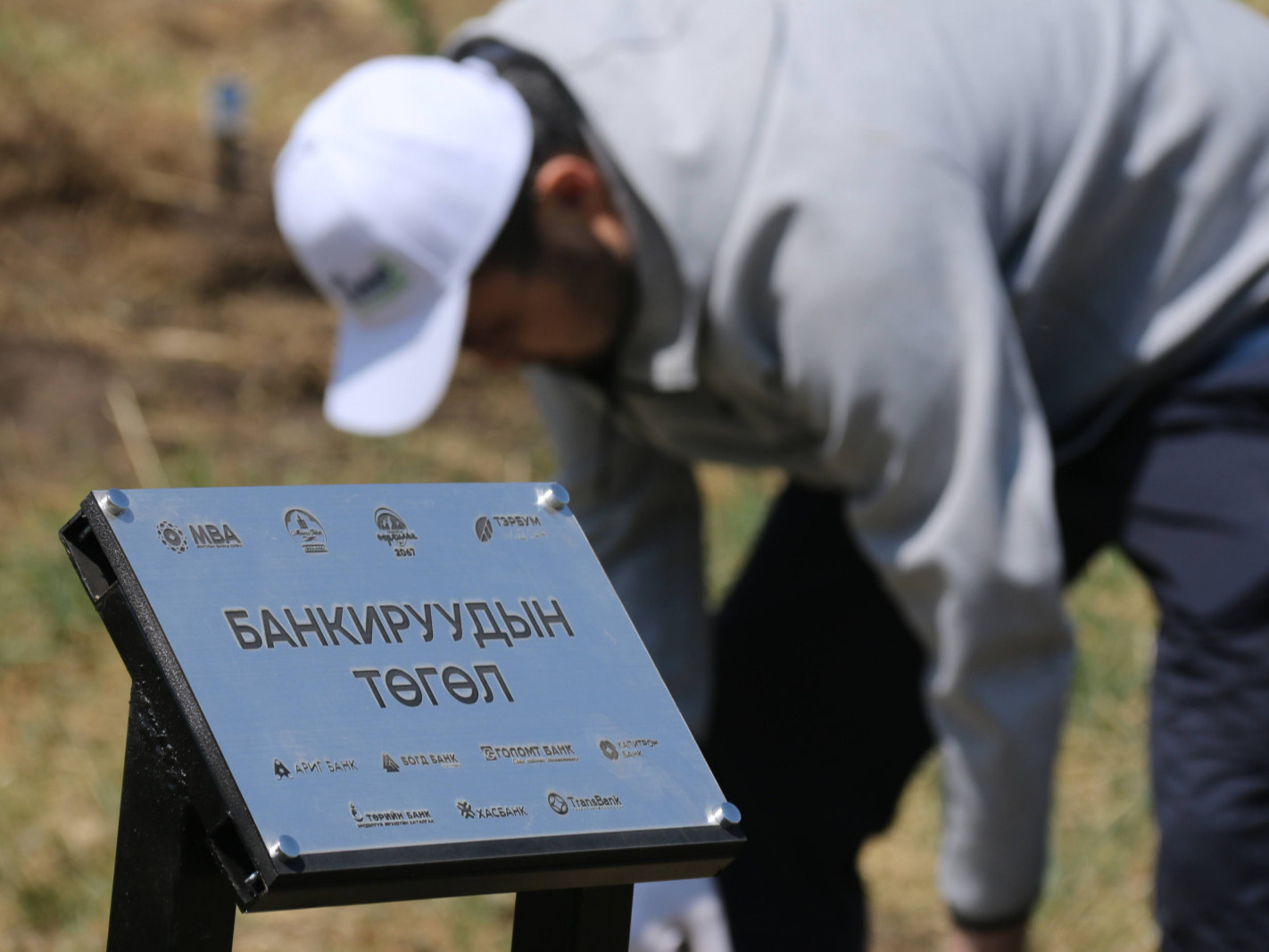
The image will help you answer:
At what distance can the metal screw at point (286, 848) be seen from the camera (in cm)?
76

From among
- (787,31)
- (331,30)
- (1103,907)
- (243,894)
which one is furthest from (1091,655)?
(331,30)

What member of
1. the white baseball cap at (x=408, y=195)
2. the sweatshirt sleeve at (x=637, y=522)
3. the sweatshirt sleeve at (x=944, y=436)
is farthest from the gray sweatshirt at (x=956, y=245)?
the sweatshirt sleeve at (x=637, y=522)

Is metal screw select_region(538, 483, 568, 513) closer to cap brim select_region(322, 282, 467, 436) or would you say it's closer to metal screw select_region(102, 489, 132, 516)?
metal screw select_region(102, 489, 132, 516)

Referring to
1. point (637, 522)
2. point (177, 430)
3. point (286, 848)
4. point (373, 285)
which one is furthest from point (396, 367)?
point (177, 430)

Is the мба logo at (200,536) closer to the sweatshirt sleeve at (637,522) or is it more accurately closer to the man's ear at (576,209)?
the man's ear at (576,209)

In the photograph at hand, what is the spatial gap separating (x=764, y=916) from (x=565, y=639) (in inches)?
52.8

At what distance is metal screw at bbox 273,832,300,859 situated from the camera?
0.76 m

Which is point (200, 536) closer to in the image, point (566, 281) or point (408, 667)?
point (408, 667)

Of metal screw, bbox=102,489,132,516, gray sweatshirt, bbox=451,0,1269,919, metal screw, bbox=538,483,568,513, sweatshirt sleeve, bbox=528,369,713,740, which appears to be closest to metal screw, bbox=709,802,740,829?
metal screw, bbox=538,483,568,513

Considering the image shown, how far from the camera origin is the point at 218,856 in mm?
791

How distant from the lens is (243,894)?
77 centimetres

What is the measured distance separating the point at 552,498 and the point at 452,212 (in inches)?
33.5

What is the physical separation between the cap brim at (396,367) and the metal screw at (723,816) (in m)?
0.95

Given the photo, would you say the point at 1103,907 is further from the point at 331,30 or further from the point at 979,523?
the point at 331,30
